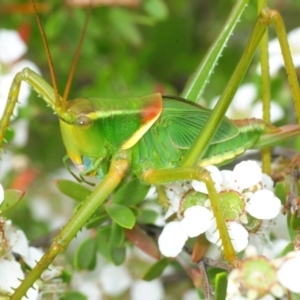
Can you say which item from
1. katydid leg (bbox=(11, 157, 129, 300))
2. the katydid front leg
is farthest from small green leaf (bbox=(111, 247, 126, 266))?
the katydid front leg

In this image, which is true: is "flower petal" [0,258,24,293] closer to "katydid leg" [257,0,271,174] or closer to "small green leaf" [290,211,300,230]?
"small green leaf" [290,211,300,230]

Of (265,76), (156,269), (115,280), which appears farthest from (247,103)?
(156,269)

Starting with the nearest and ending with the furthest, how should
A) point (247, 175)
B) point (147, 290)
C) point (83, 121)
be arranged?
point (247, 175) < point (83, 121) < point (147, 290)

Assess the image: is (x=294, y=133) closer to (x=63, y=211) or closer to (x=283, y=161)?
(x=283, y=161)

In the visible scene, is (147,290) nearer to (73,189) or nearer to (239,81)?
(73,189)

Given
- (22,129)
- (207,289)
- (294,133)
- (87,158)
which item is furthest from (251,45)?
(22,129)

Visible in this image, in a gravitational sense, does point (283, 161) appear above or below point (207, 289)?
above

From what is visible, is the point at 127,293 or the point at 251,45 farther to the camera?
the point at 127,293

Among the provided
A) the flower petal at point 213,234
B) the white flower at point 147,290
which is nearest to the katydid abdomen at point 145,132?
the flower petal at point 213,234
